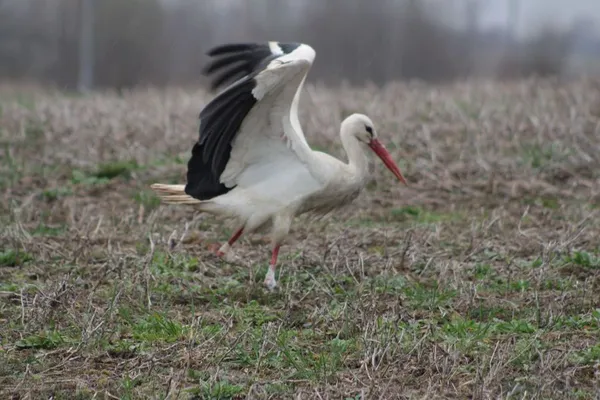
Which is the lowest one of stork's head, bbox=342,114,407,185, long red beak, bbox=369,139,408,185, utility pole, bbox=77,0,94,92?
utility pole, bbox=77,0,94,92

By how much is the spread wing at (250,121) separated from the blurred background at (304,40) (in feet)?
50.7

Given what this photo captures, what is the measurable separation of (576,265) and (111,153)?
5399mm

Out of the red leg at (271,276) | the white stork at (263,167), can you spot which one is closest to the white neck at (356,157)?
the white stork at (263,167)

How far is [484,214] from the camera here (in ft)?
25.7

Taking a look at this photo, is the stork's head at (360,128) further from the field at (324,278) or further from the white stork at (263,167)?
the field at (324,278)

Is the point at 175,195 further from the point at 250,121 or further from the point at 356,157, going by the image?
the point at 356,157

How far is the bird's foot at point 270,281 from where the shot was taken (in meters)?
5.65

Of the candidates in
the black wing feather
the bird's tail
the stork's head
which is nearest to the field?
the bird's tail

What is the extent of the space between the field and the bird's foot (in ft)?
0.26

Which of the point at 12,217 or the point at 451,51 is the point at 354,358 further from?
the point at 451,51

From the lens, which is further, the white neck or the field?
the white neck

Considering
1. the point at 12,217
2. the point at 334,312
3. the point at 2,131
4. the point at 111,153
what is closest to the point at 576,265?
the point at 334,312

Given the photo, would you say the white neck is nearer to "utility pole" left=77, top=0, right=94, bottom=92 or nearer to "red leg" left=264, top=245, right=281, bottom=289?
"red leg" left=264, top=245, right=281, bottom=289

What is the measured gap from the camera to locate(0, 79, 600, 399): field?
163 inches
